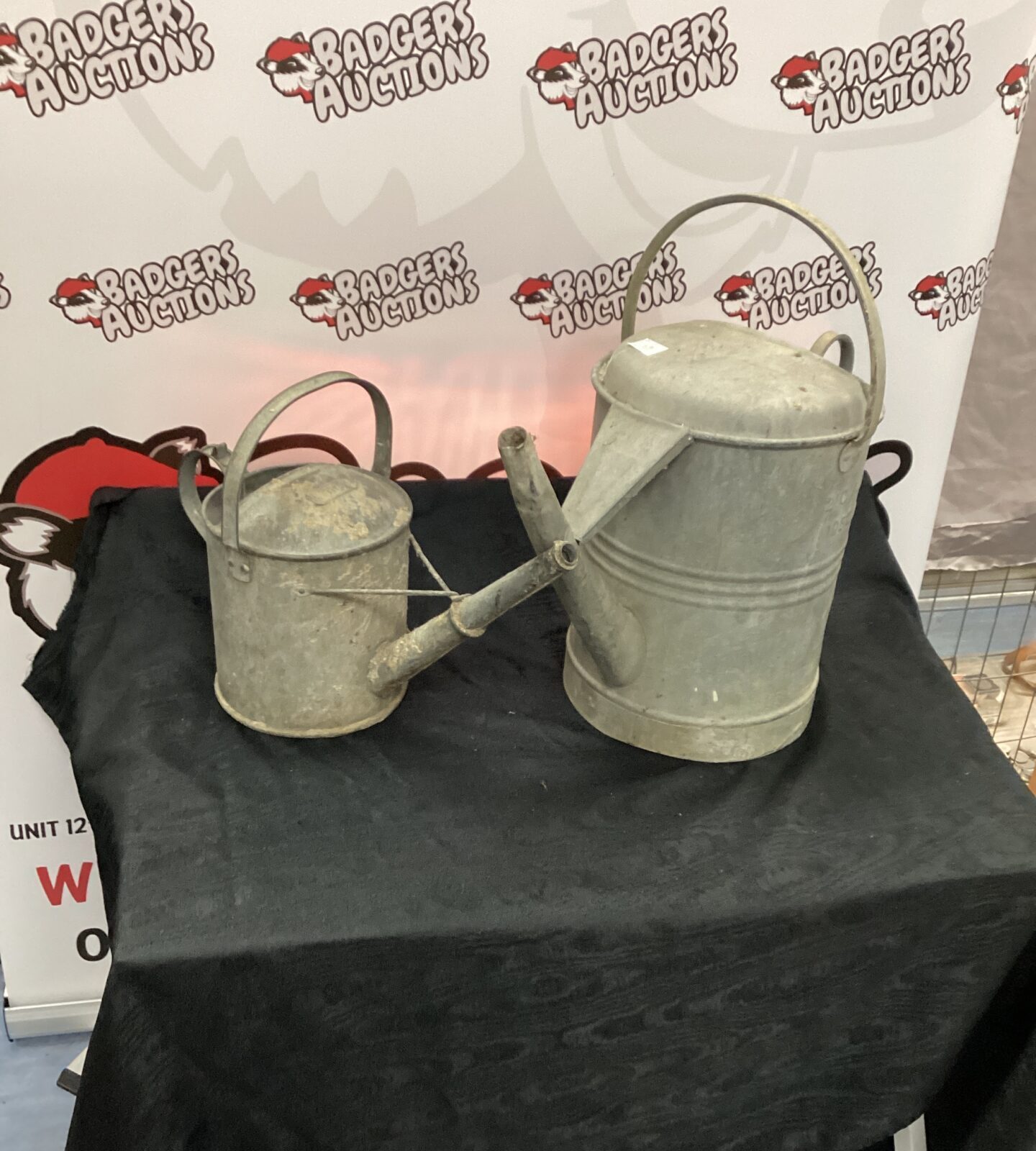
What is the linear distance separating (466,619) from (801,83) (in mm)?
793

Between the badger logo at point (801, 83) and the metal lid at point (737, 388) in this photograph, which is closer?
the metal lid at point (737, 388)

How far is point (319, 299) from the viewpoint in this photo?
1145 mm

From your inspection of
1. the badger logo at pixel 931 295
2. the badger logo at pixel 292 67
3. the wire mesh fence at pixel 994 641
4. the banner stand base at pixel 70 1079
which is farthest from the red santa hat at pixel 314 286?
the wire mesh fence at pixel 994 641

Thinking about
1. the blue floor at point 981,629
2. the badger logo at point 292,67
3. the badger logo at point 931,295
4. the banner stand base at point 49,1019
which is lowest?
the blue floor at point 981,629

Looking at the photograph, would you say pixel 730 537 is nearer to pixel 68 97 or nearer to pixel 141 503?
pixel 141 503

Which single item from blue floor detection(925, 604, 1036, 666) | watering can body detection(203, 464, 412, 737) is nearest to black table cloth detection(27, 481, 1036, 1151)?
watering can body detection(203, 464, 412, 737)

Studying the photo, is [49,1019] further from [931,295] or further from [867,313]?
[931,295]

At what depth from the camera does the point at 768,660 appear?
2.88 ft

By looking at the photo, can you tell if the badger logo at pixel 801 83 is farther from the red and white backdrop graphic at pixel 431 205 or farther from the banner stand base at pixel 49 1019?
the banner stand base at pixel 49 1019

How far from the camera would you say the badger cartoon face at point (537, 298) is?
1177mm

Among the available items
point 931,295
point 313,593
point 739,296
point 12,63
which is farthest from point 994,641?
point 12,63

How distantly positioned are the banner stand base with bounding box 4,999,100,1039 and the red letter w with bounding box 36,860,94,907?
17cm

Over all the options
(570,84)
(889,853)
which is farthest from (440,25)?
(889,853)

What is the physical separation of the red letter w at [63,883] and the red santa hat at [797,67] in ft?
4.68
